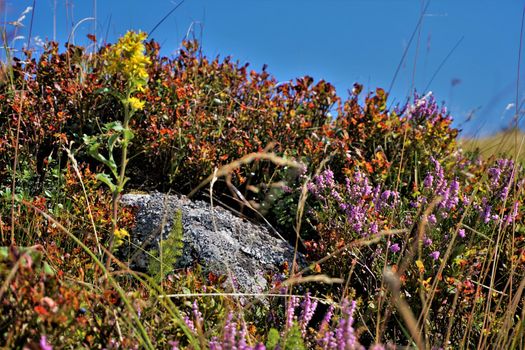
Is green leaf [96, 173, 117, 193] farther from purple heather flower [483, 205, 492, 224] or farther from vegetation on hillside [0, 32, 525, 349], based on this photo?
purple heather flower [483, 205, 492, 224]

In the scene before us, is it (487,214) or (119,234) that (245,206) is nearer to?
(119,234)

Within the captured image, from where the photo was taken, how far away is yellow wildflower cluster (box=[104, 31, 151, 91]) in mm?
2381

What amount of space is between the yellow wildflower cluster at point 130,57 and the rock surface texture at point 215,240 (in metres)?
0.90

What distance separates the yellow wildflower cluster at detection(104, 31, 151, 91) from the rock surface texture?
902mm

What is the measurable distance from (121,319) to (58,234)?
48.9 inches

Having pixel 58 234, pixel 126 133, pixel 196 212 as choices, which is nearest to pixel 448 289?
pixel 196 212

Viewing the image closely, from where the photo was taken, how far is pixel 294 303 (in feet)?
8.30

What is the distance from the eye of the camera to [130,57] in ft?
7.90

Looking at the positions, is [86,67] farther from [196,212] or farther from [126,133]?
[126,133]

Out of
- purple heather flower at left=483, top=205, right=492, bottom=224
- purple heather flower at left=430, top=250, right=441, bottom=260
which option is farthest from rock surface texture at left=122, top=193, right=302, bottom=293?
purple heather flower at left=483, top=205, right=492, bottom=224

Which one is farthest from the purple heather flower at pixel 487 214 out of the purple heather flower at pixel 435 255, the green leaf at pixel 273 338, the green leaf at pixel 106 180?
the green leaf at pixel 106 180

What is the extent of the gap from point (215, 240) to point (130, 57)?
1314mm

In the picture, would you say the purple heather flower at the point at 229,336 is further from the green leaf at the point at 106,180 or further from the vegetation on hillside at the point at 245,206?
the green leaf at the point at 106,180

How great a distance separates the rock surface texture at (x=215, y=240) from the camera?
3.20 meters
